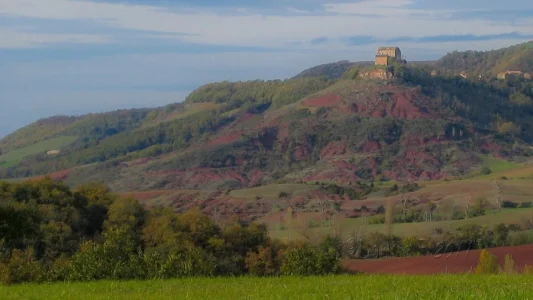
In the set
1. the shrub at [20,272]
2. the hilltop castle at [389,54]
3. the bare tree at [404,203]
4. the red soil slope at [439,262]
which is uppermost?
the hilltop castle at [389,54]

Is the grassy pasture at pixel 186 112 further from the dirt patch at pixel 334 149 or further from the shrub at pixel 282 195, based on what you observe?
the shrub at pixel 282 195

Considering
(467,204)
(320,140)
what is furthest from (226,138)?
(467,204)

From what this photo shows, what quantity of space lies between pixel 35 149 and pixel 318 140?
6416 centimetres

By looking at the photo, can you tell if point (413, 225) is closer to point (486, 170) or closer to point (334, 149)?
point (486, 170)

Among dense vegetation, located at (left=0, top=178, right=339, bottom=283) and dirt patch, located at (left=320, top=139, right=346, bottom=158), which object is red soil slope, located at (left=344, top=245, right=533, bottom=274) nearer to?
dense vegetation, located at (left=0, top=178, right=339, bottom=283)

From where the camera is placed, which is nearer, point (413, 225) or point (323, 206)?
point (413, 225)

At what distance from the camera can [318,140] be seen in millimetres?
126562

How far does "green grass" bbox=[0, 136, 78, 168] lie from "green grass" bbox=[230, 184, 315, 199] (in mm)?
64696

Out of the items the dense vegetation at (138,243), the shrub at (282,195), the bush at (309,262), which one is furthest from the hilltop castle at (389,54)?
the bush at (309,262)

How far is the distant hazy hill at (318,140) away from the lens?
4496 inches

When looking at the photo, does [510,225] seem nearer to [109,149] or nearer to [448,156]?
[448,156]

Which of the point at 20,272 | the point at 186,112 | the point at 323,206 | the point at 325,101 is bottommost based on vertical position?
the point at 323,206

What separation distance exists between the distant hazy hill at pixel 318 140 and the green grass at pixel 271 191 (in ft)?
44.2

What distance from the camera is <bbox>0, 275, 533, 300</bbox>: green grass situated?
11117mm
